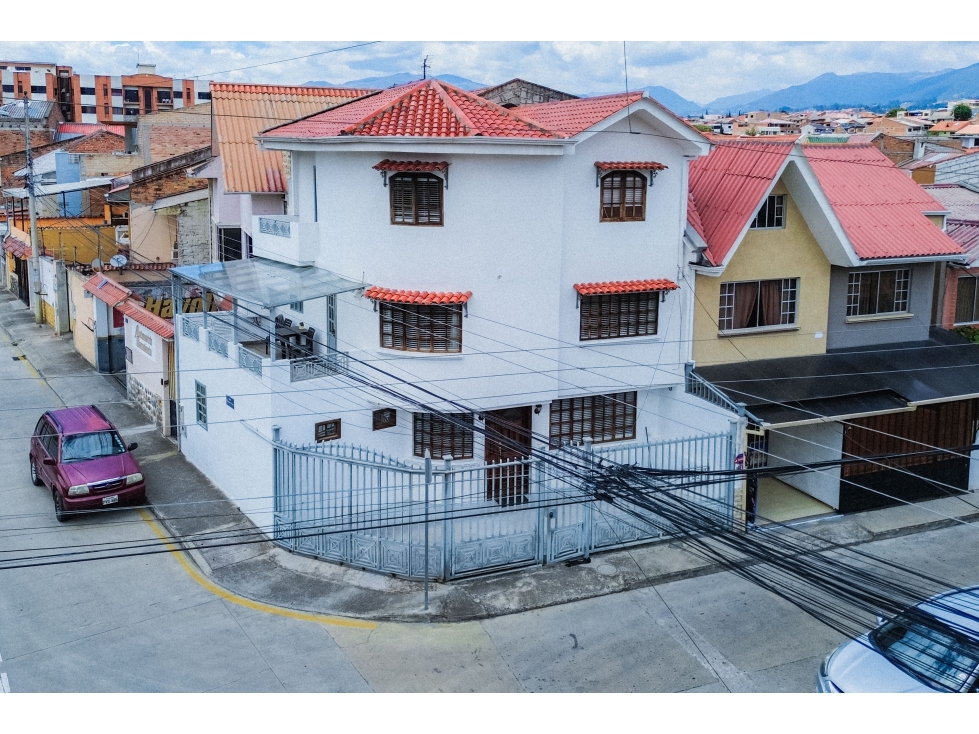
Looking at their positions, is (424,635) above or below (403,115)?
below

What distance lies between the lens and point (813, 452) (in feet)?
64.3

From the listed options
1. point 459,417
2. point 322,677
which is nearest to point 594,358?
A: point 459,417

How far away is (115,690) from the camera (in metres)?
12.5

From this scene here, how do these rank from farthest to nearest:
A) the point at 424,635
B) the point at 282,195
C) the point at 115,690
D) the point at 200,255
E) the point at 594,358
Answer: the point at 200,255 < the point at 282,195 < the point at 594,358 < the point at 424,635 < the point at 115,690

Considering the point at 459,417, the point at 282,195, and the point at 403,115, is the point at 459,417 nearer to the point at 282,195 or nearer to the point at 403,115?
the point at 403,115

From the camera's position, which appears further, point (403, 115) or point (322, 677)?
point (403, 115)

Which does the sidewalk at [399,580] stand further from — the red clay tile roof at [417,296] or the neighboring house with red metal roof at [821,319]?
the red clay tile roof at [417,296]

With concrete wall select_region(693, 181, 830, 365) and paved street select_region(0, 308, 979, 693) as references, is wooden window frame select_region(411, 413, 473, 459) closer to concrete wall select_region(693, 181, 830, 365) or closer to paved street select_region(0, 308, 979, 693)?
paved street select_region(0, 308, 979, 693)

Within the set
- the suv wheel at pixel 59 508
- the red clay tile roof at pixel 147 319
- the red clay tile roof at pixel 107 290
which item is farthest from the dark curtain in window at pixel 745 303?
the red clay tile roof at pixel 107 290

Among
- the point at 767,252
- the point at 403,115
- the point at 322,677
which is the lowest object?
the point at 322,677

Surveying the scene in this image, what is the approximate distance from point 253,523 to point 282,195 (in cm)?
981

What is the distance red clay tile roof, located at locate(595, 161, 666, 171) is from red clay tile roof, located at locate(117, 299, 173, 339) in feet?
33.3

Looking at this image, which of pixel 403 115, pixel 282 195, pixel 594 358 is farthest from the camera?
pixel 282 195

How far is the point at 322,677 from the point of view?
12.9m
